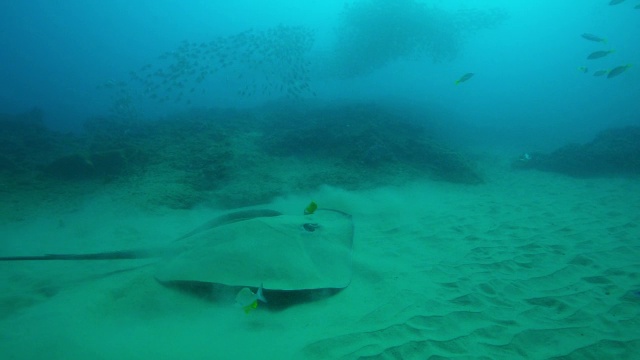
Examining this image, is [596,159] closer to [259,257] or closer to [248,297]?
[259,257]

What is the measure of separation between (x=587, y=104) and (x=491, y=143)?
19.9 metres

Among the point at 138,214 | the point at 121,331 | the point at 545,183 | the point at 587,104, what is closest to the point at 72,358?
the point at 121,331

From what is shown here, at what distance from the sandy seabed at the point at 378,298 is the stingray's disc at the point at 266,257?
12.2 inches

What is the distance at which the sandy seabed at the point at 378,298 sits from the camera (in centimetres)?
296

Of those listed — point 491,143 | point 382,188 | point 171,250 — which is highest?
point 491,143

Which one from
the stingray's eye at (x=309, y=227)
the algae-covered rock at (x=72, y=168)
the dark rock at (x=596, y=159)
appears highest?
the dark rock at (x=596, y=159)

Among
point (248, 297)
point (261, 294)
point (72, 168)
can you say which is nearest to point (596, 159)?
point (261, 294)

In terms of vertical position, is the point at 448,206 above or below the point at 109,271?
above

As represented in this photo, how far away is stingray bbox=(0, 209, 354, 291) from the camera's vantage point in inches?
129

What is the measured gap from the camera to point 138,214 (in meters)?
6.75

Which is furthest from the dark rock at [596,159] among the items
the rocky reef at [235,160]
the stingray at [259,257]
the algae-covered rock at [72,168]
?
the algae-covered rock at [72,168]

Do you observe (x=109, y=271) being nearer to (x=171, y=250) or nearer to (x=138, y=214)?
(x=171, y=250)

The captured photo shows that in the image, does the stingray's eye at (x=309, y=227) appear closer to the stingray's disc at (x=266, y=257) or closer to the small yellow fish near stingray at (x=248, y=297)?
the stingray's disc at (x=266, y=257)

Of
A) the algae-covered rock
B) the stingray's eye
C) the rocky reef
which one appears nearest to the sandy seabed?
the stingray's eye
